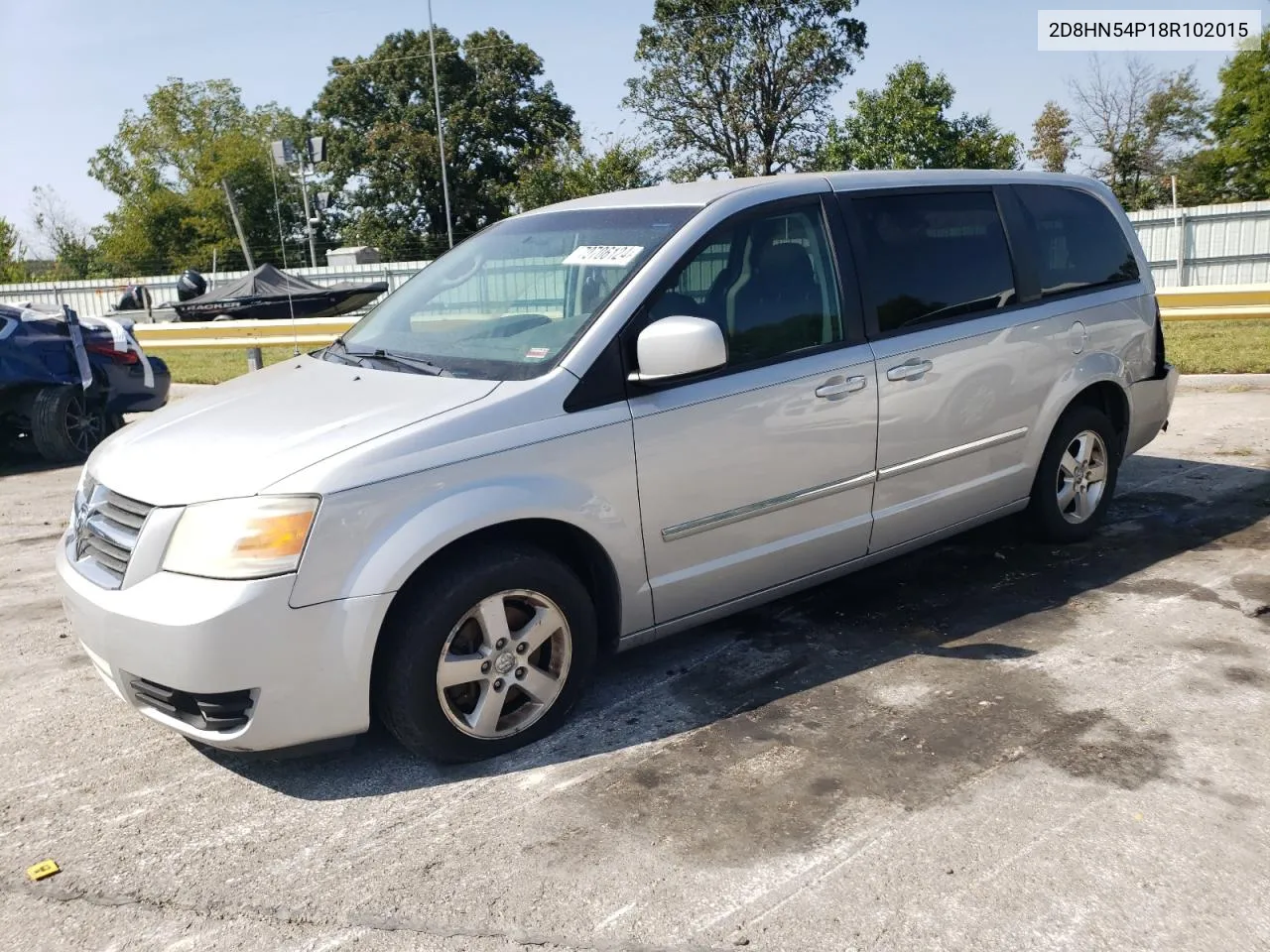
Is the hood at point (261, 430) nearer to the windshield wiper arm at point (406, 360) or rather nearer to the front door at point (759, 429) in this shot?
the windshield wiper arm at point (406, 360)

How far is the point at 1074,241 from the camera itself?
543cm

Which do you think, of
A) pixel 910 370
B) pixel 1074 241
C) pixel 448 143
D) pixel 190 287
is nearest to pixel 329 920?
pixel 910 370

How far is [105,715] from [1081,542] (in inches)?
179

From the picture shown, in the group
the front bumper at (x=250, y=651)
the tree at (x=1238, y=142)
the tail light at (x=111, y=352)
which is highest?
the tree at (x=1238, y=142)

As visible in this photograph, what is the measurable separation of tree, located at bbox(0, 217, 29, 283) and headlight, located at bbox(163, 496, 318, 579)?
60232 millimetres

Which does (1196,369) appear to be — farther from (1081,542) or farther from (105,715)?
(105,715)

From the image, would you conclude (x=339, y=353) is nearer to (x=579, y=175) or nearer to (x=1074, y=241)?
(x=1074, y=241)

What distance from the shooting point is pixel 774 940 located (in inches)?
103

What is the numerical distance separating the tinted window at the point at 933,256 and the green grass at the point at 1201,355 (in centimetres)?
685

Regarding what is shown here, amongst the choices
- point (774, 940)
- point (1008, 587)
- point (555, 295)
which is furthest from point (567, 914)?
point (1008, 587)

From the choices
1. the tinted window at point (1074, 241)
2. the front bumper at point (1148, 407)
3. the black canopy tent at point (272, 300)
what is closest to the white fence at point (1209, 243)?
the black canopy tent at point (272, 300)

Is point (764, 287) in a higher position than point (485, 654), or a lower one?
higher

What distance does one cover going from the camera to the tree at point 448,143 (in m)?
58.1

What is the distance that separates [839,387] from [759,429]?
0.45 m
